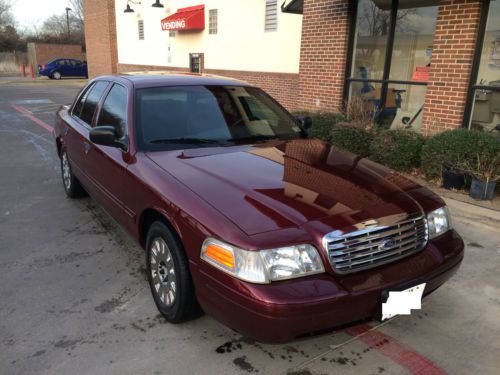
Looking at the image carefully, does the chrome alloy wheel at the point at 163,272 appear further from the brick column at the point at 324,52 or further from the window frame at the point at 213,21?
the window frame at the point at 213,21

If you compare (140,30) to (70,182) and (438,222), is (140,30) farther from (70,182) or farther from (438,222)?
(438,222)

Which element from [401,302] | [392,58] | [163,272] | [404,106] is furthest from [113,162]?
[392,58]

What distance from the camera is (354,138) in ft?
23.9

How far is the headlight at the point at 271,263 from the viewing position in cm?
Answer: 228

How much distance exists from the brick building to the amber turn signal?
5.66 metres

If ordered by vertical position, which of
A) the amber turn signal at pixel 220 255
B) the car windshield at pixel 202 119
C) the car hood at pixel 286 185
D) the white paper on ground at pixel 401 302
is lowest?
the white paper on ground at pixel 401 302

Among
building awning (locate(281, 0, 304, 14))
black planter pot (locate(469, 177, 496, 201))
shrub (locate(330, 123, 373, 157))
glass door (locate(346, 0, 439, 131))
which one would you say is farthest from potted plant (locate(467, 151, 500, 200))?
building awning (locate(281, 0, 304, 14))

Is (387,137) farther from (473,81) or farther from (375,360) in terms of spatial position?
(375,360)

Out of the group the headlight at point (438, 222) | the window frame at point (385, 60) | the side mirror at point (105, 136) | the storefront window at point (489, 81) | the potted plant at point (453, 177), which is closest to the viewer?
the headlight at point (438, 222)

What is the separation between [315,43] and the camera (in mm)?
8984

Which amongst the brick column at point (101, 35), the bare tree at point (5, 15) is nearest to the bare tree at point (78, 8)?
the bare tree at point (5, 15)

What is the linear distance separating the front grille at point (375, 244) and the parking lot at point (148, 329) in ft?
1.19

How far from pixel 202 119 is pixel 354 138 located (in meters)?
4.18

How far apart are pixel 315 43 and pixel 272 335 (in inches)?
306
